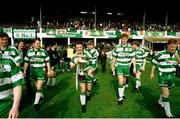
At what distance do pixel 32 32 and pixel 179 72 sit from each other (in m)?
20.8

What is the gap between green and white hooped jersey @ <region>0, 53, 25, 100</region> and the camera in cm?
495

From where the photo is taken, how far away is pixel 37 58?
1042 cm

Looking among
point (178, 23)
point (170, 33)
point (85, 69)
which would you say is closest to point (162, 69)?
point (85, 69)

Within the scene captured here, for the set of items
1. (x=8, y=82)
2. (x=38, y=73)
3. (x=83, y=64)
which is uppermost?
(x=8, y=82)

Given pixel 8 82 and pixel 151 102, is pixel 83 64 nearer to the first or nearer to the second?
pixel 151 102

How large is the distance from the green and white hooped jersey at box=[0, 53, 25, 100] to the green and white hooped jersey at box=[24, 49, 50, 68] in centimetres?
537

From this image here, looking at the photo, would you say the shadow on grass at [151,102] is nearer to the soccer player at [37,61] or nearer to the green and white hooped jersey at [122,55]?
the green and white hooped jersey at [122,55]

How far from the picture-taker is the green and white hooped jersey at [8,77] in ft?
16.2

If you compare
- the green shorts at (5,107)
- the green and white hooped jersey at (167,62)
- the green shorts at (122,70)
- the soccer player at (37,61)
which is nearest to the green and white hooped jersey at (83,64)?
the soccer player at (37,61)

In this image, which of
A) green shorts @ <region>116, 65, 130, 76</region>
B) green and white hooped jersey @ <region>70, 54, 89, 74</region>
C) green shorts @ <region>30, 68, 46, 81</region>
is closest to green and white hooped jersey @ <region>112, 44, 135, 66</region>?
green shorts @ <region>116, 65, 130, 76</region>

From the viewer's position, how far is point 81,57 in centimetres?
961

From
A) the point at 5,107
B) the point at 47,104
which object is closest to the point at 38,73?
the point at 47,104

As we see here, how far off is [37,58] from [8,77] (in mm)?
5444

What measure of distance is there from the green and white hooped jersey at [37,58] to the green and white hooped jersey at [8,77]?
17.6 ft
